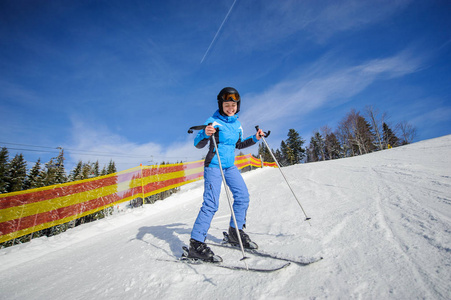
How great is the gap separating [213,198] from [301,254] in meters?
1.17

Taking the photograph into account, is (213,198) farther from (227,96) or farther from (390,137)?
(390,137)

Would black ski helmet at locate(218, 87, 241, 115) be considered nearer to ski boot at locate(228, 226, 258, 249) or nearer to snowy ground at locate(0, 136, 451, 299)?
ski boot at locate(228, 226, 258, 249)

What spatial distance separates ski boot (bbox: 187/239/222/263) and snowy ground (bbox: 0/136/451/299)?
0.33ft

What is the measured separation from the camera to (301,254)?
6.05 feet

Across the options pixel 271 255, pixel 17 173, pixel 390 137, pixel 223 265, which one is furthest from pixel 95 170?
pixel 390 137

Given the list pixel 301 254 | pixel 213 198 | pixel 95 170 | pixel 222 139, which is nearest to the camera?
pixel 301 254

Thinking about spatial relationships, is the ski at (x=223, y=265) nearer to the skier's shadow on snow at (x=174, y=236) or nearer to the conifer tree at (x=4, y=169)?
the skier's shadow on snow at (x=174, y=236)

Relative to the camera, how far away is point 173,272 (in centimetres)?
200

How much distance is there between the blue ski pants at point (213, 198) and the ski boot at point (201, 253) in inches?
2.5

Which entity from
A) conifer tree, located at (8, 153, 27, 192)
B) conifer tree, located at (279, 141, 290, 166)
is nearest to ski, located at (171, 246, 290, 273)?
conifer tree, located at (8, 153, 27, 192)

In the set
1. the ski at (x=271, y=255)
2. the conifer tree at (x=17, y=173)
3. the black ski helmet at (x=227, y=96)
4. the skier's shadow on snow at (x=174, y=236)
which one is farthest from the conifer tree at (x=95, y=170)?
the black ski helmet at (x=227, y=96)

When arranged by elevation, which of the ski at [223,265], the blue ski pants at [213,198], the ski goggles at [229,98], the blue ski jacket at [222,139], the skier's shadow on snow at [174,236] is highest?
the ski goggles at [229,98]

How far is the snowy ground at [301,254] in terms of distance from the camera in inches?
51.1

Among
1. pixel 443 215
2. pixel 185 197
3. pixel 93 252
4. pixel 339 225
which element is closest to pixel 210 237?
pixel 339 225
